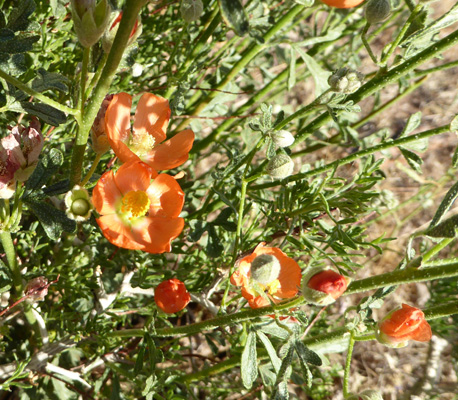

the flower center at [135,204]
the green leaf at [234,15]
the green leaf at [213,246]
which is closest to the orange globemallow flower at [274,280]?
the green leaf at [213,246]

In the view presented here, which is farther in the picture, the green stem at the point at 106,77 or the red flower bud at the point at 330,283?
the red flower bud at the point at 330,283

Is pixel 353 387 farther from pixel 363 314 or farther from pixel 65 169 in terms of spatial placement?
pixel 65 169

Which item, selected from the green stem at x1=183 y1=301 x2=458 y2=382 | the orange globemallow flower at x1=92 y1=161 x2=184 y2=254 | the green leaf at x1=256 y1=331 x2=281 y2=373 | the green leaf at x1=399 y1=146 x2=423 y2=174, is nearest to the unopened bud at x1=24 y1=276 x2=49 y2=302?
the orange globemallow flower at x1=92 y1=161 x2=184 y2=254

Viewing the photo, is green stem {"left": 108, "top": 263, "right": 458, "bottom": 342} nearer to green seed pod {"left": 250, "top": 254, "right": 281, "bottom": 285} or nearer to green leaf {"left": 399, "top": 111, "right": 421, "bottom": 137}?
green seed pod {"left": 250, "top": 254, "right": 281, "bottom": 285}

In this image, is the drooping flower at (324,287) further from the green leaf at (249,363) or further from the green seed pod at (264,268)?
the green leaf at (249,363)

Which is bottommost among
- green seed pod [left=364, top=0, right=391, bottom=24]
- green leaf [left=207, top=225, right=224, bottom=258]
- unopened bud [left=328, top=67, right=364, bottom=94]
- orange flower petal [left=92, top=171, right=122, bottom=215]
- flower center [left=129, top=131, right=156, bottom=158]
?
green leaf [left=207, top=225, right=224, bottom=258]

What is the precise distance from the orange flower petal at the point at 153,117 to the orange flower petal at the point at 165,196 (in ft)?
0.61

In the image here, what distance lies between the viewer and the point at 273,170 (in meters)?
1.37

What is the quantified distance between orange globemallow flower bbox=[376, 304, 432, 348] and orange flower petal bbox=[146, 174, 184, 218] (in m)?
0.61

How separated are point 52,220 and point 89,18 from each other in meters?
0.55

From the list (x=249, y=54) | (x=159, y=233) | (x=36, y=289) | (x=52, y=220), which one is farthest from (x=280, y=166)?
(x=36, y=289)

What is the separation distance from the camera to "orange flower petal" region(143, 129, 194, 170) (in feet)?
4.73

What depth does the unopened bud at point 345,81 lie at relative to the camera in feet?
4.41

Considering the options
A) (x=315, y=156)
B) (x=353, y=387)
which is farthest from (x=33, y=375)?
(x=315, y=156)
